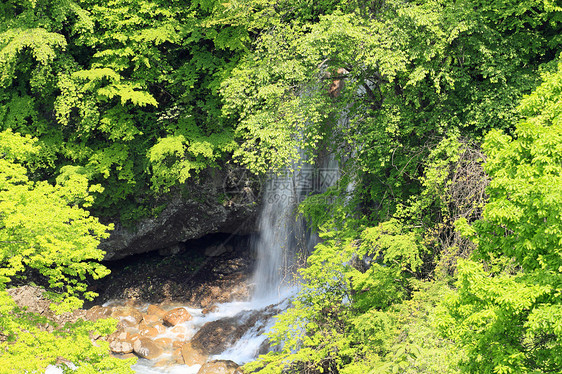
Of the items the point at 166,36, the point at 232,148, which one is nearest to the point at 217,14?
the point at 166,36

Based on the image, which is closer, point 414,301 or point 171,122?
point 414,301

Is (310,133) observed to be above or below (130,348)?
above

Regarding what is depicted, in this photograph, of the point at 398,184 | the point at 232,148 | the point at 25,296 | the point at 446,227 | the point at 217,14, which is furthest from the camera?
the point at 25,296

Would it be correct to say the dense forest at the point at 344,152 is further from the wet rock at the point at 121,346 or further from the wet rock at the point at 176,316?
the wet rock at the point at 121,346

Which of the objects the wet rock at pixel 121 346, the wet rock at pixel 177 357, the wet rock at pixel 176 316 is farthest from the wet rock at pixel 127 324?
the wet rock at pixel 177 357

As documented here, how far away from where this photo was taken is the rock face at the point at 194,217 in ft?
60.2

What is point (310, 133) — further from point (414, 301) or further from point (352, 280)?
point (414, 301)

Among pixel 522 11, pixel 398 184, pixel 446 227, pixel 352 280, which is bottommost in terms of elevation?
pixel 352 280

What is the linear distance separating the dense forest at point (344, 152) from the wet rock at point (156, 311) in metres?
3.39

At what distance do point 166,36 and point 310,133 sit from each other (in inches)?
260

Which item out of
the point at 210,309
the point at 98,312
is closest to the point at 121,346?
the point at 98,312

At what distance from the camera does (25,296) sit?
57.1ft

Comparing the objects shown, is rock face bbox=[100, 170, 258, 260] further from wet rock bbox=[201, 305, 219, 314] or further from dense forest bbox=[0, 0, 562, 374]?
wet rock bbox=[201, 305, 219, 314]

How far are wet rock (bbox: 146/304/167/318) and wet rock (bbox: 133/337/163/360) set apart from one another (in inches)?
57.6
